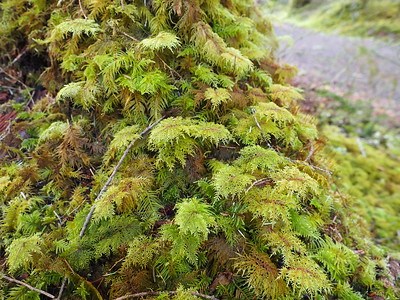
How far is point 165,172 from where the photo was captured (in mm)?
1940

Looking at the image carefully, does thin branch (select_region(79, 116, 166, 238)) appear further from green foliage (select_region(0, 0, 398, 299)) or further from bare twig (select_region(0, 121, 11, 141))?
bare twig (select_region(0, 121, 11, 141))

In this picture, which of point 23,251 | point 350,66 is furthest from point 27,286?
point 350,66

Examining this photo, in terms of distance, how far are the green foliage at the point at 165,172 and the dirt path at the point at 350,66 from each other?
4110 millimetres

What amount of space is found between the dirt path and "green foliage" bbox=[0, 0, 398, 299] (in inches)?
162

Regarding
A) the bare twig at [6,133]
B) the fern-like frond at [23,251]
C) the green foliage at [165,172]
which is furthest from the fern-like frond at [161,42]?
the fern-like frond at [23,251]

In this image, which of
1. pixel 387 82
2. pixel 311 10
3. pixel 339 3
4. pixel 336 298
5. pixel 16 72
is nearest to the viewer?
pixel 336 298

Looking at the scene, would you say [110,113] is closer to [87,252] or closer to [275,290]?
[87,252]

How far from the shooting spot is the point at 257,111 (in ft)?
7.12

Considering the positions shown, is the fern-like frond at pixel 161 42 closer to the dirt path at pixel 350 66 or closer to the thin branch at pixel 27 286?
the thin branch at pixel 27 286

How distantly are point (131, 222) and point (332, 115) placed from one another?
487 cm

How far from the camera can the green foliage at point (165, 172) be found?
166 centimetres

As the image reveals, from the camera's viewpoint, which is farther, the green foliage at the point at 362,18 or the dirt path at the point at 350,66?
the green foliage at the point at 362,18

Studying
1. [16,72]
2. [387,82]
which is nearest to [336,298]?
[16,72]

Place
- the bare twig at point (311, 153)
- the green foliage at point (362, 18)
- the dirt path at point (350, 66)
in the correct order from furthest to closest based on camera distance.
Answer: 1. the green foliage at point (362, 18)
2. the dirt path at point (350, 66)
3. the bare twig at point (311, 153)
